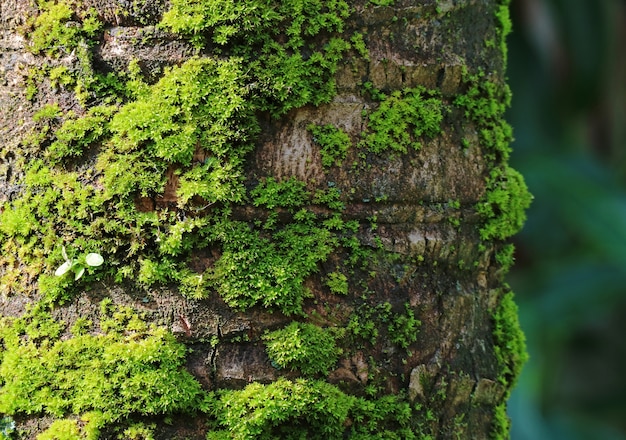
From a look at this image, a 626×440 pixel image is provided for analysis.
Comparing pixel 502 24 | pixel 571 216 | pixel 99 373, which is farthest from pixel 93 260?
pixel 571 216

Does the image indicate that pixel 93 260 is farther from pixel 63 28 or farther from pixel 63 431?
pixel 63 28

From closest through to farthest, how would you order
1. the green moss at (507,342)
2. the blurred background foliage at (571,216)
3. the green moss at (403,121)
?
the green moss at (403,121) < the green moss at (507,342) < the blurred background foliage at (571,216)

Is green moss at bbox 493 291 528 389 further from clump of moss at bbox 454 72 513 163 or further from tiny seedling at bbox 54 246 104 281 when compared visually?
tiny seedling at bbox 54 246 104 281

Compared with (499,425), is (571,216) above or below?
above

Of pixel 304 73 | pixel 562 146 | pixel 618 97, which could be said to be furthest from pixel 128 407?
pixel 618 97

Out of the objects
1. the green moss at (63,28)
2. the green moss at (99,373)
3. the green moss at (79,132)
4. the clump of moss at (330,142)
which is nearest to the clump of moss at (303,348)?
the green moss at (99,373)

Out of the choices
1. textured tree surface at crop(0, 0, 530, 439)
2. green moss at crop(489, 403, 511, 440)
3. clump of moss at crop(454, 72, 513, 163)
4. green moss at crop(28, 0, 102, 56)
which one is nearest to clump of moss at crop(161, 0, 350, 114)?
textured tree surface at crop(0, 0, 530, 439)

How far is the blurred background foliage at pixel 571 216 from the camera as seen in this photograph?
3.81 meters

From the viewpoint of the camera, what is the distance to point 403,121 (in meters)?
1.10

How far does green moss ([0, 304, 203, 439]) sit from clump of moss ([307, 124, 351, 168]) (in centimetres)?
36

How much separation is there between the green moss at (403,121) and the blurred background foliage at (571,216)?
2.62 metres

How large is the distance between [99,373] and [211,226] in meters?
0.27

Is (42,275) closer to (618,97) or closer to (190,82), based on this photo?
(190,82)

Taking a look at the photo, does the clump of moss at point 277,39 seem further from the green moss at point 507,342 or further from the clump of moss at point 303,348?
the green moss at point 507,342
